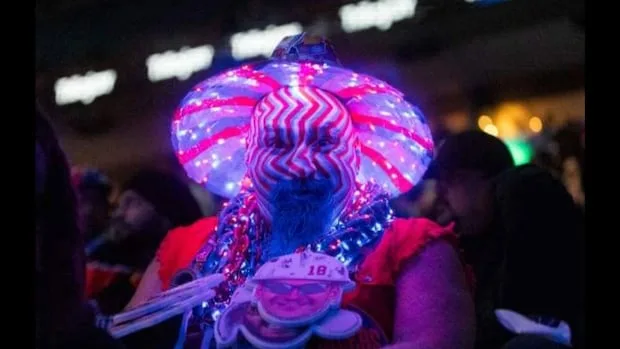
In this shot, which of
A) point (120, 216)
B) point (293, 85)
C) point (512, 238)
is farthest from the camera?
point (120, 216)

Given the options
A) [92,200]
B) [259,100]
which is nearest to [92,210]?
[92,200]

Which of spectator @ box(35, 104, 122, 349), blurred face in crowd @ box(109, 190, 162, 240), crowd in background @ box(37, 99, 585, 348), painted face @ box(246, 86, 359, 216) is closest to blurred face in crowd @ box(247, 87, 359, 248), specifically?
painted face @ box(246, 86, 359, 216)

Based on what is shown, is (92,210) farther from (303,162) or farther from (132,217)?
(303,162)

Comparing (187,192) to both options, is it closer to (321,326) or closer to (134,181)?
(134,181)

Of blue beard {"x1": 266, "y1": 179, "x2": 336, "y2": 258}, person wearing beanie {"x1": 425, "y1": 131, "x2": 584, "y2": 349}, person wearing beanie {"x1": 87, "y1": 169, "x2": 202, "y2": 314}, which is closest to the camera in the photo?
person wearing beanie {"x1": 425, "y1": 131, "x2": 584, "y2": 349}

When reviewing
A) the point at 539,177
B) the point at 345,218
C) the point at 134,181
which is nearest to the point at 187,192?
the point at 134,181

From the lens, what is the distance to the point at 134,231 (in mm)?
1562

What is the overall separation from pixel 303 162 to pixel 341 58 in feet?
0.62

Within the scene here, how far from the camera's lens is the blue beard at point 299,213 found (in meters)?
1.43

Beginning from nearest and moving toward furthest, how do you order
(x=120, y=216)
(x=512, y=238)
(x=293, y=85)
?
(x=512, y=238)
(x=293, y=85)
(x=120, y=216)

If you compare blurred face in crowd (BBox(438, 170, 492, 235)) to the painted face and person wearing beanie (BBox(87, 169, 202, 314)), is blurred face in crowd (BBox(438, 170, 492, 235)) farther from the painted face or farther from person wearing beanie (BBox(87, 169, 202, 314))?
person wearing beanie (BBox(87, 169, 202, 314))

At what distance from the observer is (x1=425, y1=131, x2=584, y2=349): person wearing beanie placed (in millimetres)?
1309

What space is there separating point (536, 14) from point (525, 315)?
1.45 ft

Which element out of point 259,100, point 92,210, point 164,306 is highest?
point 259,100
